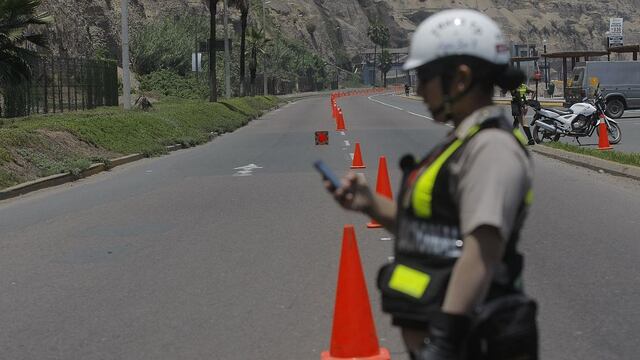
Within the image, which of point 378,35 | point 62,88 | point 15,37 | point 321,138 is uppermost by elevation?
point 378,35

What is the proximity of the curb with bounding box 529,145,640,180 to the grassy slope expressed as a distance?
964 centimetres

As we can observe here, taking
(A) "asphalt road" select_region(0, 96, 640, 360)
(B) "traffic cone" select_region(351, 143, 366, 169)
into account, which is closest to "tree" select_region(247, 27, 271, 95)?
(B) "traffic cone" select_region(351, 143, 366, 169)

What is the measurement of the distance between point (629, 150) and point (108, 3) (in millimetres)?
60813

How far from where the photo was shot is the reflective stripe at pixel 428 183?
2.51 m

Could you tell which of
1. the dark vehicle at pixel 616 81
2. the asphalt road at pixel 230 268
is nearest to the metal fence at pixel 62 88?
the asphalt road at pixel 230 268

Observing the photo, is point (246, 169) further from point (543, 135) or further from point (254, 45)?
point (254, 45)

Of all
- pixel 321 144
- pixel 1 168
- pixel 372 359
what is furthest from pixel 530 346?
pixel 321 144

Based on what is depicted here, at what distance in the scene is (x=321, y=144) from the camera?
24094mm

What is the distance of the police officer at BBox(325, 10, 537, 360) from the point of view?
94.1 inches

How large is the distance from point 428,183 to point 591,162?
15.0 metres

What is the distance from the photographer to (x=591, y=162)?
16781 mm

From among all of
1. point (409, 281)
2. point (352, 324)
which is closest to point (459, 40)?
point (409, 281)

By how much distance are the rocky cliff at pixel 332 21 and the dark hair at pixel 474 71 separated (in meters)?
53.1

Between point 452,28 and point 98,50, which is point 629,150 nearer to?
point 452,28
